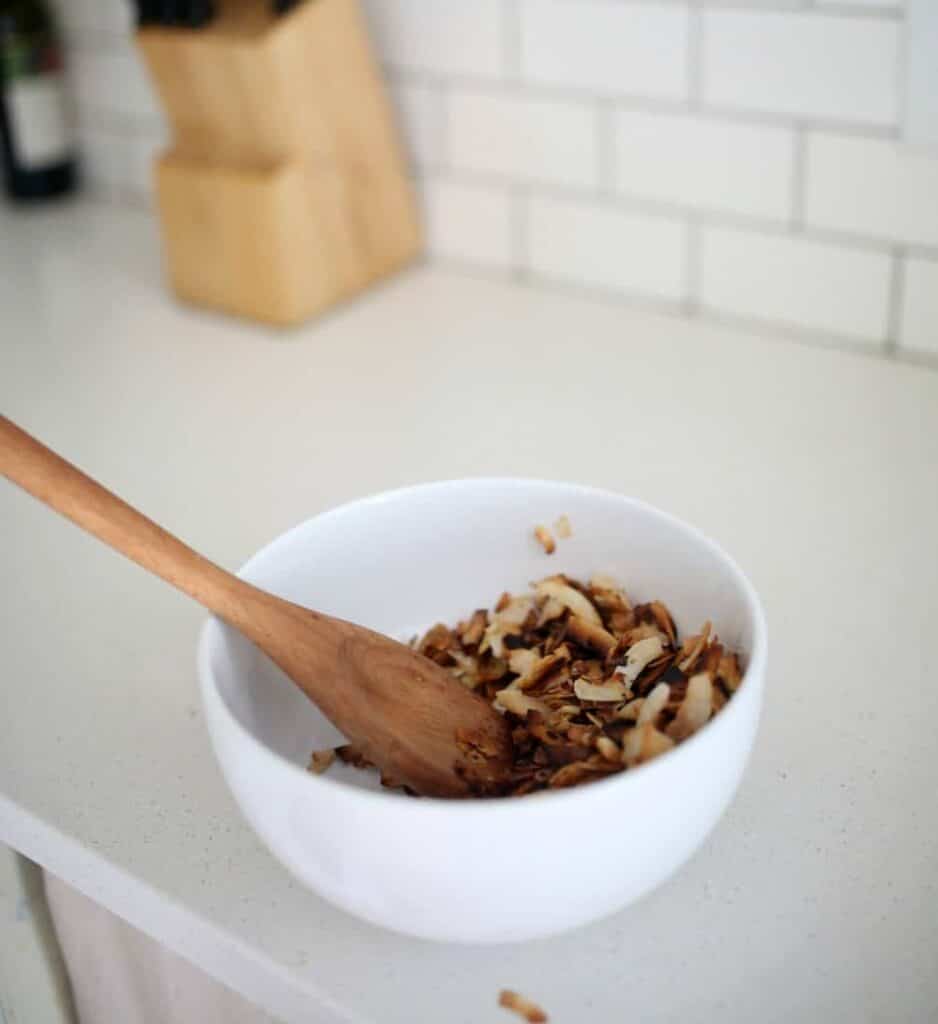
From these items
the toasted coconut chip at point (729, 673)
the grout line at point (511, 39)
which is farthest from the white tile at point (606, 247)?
the toasted coconut chip at point (729, 673)

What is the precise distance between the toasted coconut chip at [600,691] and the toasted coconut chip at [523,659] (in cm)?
4

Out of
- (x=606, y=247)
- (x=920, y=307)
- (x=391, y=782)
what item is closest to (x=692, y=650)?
(x=391, y=782)

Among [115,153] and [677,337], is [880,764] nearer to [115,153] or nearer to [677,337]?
[677,337]

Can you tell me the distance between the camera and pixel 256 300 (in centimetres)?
110

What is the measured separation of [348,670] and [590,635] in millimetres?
122

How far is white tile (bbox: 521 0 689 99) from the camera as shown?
0.97m

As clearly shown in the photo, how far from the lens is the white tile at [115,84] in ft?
4.53

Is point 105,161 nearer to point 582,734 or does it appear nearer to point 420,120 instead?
point 420,120

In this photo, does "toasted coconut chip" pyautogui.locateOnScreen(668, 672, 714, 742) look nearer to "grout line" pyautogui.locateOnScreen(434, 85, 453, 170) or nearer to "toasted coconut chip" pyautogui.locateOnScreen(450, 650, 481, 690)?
"toasted coconut chip" pyautogui.locateOnScreen(450, 650, 481, 690)

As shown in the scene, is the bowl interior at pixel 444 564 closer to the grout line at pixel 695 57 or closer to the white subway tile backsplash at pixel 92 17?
the grout line at pixel 695 57

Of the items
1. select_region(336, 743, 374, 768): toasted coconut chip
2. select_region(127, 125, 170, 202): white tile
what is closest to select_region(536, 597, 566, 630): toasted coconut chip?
select_region(336, 743, 374, 768): toasted coconut chip

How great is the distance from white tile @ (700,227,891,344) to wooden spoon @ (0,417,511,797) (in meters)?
0.54

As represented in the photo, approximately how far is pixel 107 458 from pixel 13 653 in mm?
229

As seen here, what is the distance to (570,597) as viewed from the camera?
0.63 m
